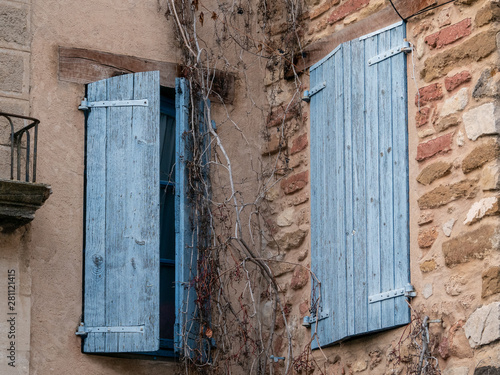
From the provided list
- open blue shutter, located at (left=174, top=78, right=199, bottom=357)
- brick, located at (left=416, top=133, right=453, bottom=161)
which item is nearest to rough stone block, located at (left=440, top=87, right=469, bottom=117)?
brick, located at (left=416, top=133, right=453, bottom=161)

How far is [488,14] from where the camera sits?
5.28 m

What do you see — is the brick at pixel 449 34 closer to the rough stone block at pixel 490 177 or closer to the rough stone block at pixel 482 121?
the rough stone block at pixel 482 121

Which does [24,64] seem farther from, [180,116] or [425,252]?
[425,252]

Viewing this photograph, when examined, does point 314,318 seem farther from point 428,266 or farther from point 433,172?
point 433,172

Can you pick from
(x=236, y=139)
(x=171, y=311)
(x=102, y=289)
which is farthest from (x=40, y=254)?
(x=236, y=139)

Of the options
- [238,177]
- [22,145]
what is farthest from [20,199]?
[238,177]

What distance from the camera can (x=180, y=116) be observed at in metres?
6.48

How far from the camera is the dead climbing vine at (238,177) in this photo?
6223 millimetres

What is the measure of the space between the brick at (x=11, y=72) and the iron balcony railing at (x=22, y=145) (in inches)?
8.3

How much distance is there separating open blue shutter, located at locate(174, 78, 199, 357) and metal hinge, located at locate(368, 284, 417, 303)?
1.19 m

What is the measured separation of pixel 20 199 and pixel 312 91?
1.98 meters

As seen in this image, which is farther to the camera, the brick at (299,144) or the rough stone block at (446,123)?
the brick at (299,144)

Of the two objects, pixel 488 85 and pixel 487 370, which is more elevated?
pixel 488 85

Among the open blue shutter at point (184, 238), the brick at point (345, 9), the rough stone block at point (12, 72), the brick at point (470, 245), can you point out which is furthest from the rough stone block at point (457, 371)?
the rough stone block at point (12, 72)
